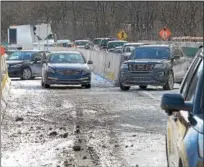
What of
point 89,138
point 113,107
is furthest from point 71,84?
point 89,138

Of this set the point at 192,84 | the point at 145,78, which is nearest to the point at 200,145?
the point at 192,84

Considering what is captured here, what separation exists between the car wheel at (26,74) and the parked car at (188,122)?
26.5 m

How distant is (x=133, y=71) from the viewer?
23719mm

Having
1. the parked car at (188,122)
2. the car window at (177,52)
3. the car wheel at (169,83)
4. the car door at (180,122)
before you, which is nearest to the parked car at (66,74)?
the car wheel at (169,83)

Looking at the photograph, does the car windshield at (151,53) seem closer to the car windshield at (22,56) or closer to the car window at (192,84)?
the car windshield at (22,56)

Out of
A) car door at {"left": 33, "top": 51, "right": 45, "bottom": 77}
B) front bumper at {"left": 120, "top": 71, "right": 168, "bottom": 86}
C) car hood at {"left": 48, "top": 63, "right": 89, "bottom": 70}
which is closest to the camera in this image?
front bumper at {"left": 120, "top": 71, "right": 168, "bottom": 86}

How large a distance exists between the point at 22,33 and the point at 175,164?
2631 inches

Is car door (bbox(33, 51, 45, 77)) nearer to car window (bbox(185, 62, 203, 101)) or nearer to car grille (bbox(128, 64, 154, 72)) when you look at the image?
car grille (bbox(128, 64, 154, 72))

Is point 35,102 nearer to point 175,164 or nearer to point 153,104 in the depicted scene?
point 153,104

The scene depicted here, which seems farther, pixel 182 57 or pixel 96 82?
pixel 96 82

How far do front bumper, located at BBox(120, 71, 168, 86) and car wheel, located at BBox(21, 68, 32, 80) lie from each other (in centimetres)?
1019

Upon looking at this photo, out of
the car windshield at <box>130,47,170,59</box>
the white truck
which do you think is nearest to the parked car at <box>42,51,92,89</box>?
the car windshield at <box>130,47,170,59</box>

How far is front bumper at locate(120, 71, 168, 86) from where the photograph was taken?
23328 mm

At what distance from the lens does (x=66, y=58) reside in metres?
26.4
